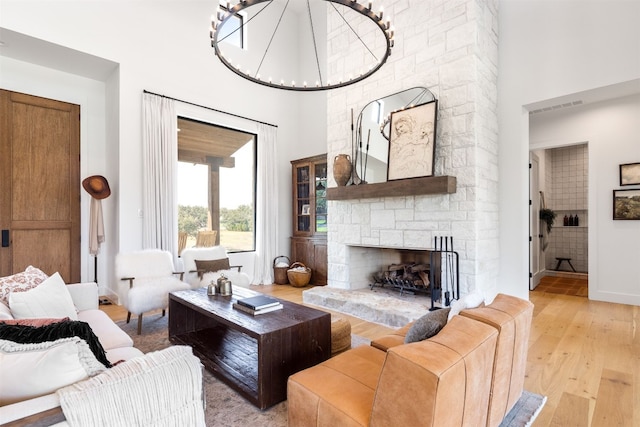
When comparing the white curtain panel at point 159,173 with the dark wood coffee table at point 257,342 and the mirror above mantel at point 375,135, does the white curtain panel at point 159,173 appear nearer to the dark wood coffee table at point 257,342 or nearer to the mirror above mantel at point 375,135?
the dark wood coffee table at point 257,342

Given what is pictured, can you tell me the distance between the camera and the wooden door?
4230 millimetres

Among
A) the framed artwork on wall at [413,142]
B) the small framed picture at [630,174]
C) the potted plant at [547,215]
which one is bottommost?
the potted plant at [547,215]

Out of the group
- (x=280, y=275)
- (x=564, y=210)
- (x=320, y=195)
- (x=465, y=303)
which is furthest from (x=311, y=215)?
(x=564, y=210)

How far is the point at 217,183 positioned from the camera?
5582 millimetres

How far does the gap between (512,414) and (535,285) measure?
443cm

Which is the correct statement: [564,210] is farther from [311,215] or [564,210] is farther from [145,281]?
[145,281]

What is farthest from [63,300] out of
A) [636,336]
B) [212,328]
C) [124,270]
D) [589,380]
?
[636,336]

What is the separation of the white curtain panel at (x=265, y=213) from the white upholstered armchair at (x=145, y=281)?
2.04 m

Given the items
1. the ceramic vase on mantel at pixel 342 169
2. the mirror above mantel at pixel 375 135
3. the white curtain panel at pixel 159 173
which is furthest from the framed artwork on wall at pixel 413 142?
the white curtain panel at pixel 159 173

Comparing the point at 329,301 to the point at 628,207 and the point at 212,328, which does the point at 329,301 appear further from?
the point at 628,207

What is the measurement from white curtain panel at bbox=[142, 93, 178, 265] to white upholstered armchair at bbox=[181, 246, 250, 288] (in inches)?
29.9

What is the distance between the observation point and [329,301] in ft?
13.9

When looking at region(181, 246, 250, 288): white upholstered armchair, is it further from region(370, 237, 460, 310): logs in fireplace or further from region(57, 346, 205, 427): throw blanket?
region(57, 346, 205, 427): throw blanket

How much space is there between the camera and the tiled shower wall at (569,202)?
6.65 meters
